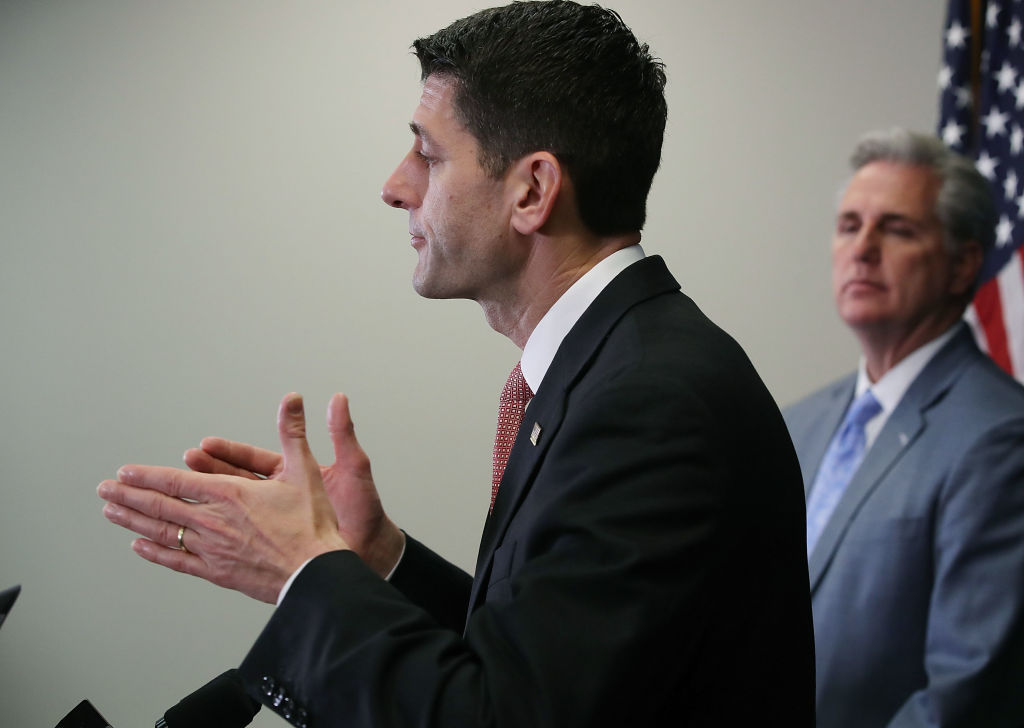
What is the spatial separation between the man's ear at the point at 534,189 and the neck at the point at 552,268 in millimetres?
31

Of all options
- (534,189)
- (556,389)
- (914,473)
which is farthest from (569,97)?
(914,473)

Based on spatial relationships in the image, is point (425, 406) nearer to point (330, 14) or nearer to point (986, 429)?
point (330, 14)

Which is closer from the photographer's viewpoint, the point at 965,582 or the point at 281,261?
the point at 965,582

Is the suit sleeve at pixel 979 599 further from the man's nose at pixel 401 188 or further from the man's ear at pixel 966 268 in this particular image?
Answer: the man's nose at pixel 401 188

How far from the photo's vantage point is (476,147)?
1248 millimetres

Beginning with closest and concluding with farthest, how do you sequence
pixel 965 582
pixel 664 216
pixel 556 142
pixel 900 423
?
pixel 556 142 < pixel 965 582 < pixel 900 423 < pixel 664 216

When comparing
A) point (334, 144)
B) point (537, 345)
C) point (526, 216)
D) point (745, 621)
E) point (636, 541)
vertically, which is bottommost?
point (745, 621)

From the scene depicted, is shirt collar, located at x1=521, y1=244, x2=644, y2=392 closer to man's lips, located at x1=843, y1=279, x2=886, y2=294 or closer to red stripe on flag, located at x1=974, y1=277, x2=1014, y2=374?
man's lips, located at x1=843, y1=279, x2=886, y2=294

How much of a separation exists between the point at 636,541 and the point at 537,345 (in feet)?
1.37

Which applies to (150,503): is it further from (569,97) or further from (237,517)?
(569,97)

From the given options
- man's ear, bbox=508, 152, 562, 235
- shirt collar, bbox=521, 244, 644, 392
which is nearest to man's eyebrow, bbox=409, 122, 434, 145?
man's ear, bbox=508, 152, 562, 235

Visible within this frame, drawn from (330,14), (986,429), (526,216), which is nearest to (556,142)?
(526,216)

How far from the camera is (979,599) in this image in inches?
71.2

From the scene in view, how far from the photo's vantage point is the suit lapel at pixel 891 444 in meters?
2.05
